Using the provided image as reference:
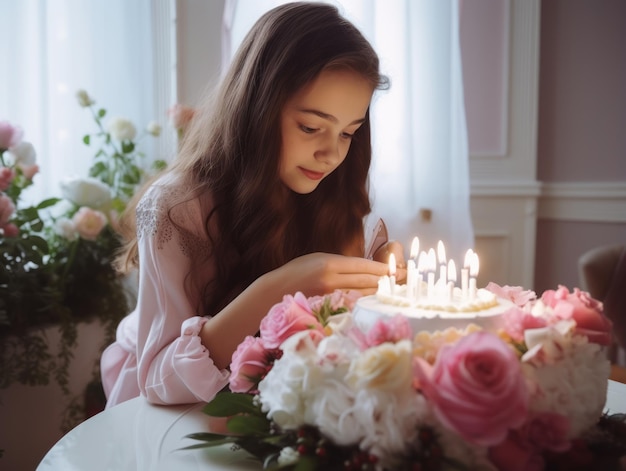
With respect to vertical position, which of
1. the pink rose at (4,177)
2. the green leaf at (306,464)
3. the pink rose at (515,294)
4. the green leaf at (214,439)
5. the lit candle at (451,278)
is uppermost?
the pink rose at (4,177)

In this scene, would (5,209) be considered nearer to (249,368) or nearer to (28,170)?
(28,170)

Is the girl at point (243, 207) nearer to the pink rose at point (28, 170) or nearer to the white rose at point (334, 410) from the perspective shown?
the white rose at point (334, 410)

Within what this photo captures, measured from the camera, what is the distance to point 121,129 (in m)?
2.03

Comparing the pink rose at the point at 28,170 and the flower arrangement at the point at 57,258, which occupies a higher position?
the pink rose at the point at 28,170

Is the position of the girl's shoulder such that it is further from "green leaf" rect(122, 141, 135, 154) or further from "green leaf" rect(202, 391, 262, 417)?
"green leaf" rect(122, 141, 135, 154)

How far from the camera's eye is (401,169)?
2361 mm

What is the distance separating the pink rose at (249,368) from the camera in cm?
74

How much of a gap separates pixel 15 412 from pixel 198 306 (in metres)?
0.82

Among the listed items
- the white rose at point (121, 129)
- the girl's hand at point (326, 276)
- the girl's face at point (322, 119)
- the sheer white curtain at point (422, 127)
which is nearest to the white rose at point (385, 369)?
the girl's hand at point (326, 276)

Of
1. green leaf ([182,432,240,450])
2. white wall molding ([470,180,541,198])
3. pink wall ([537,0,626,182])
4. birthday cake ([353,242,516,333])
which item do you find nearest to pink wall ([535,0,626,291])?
pink wall ([537,0,626,182])

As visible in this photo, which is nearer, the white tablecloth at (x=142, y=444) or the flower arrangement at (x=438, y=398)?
the flower arrangement at (x=438, y=398)

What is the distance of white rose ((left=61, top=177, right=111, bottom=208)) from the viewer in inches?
73.9

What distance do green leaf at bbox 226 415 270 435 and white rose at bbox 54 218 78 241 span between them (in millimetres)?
1307

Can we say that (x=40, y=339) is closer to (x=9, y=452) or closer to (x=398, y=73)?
(x=9, y=452)
